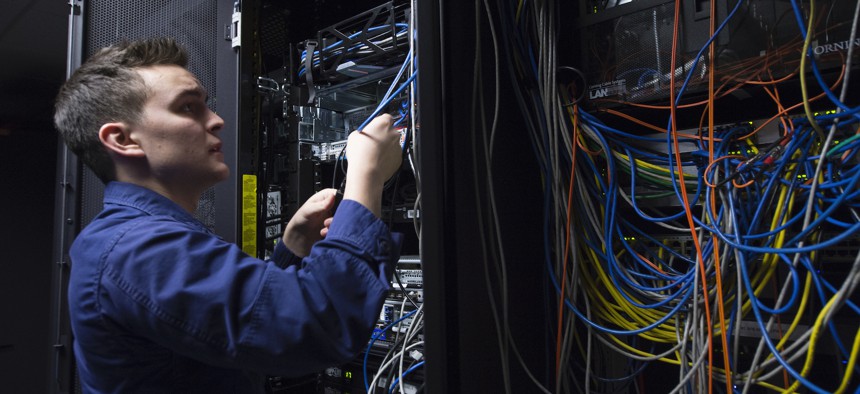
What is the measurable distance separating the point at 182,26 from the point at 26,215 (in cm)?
217

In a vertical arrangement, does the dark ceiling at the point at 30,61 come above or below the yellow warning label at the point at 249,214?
above

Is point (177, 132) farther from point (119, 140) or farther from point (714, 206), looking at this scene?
point (714, 206)

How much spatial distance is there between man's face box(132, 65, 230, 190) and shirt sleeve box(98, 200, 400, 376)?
0.16 meters

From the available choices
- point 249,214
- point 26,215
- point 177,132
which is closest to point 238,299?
point 177,132

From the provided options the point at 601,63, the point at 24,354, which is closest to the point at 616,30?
the point at 601,63

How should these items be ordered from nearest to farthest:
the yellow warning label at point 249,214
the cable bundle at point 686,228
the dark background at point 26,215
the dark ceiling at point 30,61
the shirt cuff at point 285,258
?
the cable bundle at point 686,228 → the shirt cuff at point 285,258 → the yellow warning label at point 249,214 → the dark ceiling at point 30,61 → the dark background at point 26,215

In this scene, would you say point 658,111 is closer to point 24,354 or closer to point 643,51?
point 643,51

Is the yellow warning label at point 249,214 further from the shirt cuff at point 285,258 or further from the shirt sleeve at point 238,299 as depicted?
the shirt sleeve at point 238,299

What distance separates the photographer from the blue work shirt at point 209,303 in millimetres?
605

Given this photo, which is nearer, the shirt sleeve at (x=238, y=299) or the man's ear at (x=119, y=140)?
the shirt sleeve at (x=238, y=299)

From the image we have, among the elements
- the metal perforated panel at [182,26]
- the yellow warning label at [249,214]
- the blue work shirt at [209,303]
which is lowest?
the blue work shirt at [209,303]

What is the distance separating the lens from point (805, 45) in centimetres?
70

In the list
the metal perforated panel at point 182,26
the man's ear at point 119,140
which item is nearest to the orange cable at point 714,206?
the man's ear at point 119,140

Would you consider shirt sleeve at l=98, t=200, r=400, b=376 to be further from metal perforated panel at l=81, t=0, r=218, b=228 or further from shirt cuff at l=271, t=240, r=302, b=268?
metal perforated panel at l=81, t=0, r=218, b=228
